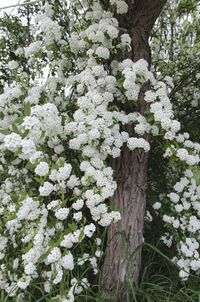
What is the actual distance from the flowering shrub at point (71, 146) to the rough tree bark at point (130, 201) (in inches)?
3.9

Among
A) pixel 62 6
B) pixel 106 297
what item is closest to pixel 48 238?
pixel 106 297

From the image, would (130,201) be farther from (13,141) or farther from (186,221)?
(13,141)

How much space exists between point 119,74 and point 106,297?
1156mm

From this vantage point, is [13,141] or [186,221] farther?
[186,221]

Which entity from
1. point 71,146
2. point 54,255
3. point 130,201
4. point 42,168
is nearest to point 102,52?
point 71,146

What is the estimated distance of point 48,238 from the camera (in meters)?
2.19

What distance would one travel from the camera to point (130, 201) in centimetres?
257

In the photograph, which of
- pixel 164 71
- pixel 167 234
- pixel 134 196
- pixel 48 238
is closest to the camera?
pixel 48 238

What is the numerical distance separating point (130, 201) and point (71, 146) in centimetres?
57

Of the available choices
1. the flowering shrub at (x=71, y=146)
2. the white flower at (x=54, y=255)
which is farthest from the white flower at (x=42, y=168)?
the white flower at (x=54, y=255)

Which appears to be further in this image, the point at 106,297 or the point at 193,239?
the point at 193,239

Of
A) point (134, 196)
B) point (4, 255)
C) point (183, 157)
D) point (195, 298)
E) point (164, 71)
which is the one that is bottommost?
point (195, 298)

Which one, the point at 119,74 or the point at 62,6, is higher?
the point at 62,6

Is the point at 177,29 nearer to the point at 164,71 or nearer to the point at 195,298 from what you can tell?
the point at 164,71
